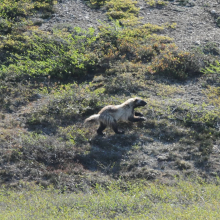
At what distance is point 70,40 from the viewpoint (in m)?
18.4

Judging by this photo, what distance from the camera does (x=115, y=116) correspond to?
1294 cm

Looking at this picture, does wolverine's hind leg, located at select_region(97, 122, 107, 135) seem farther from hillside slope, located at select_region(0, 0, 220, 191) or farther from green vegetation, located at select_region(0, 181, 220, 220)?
green vegetation, located at select_region(0, 181, 220, 220)

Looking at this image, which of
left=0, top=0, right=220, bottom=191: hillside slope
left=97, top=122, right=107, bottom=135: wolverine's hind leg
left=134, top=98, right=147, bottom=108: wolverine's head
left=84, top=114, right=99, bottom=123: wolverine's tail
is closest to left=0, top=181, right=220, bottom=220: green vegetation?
left=0, top=0, right=220, bottom=191: hillside slope

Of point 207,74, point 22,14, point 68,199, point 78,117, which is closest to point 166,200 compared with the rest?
point 68,199

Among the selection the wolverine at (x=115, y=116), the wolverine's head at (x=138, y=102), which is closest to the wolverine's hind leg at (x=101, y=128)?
the wolverine at (x=115, y=116)

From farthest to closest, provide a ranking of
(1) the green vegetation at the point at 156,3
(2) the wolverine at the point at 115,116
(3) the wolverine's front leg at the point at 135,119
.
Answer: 1. (1) the green vegetation at the point at 156,3
2. (3) the wolverine's front leg at the point at 135,119
3. (2) the wolverine at the point at 115,116

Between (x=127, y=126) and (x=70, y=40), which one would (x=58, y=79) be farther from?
(x=127, y=126)

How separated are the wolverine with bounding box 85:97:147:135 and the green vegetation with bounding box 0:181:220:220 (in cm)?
250

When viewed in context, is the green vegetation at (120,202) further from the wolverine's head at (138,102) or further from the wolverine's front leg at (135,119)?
the wolverine's head at (138,102)

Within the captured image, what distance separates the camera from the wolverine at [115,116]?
12.9 meters

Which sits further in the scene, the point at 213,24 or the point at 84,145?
the point at 213,24

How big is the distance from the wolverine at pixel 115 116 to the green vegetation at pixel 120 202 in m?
2.50

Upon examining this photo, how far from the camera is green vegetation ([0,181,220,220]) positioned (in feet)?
29.1

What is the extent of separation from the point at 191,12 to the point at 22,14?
909cm
